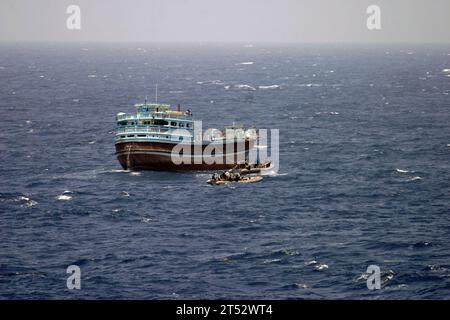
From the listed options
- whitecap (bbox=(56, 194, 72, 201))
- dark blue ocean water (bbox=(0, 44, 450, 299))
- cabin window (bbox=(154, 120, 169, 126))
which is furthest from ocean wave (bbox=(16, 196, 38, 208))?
cabin window (bbox=(154, 120, 169, 126))

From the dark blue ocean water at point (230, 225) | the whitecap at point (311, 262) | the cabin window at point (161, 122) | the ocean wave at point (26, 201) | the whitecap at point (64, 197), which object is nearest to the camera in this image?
the dark blue ocean water at point (230, 225)

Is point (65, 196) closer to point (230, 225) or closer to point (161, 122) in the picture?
point (161, 122)

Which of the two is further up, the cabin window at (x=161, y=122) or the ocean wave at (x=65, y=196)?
the cabin window at (x=161, y=122)

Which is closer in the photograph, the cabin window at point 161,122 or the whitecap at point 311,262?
the whitecap at point 311,262

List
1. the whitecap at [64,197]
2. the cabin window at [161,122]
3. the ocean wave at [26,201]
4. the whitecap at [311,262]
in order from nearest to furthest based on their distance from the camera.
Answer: the whitecap at [311,262] < the ocean wave at [26,201] < the whitecap at [64,197] < the cabin window at [161,122]

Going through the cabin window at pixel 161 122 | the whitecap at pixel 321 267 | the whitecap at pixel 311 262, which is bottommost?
the whitecap at pixel 321 267

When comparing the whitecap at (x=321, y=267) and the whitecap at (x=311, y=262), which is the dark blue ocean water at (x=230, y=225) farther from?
the whitecap at (x=321, y=267)

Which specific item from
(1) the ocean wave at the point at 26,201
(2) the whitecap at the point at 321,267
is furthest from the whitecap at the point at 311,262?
(1) the ocean wave at the point at 26,201

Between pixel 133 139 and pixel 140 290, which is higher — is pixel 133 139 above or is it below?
above

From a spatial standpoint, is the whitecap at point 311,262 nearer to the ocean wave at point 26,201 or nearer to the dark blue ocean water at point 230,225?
the dark blue ocean water at point 230,225

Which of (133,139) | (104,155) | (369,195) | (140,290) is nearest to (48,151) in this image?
(104,155)
